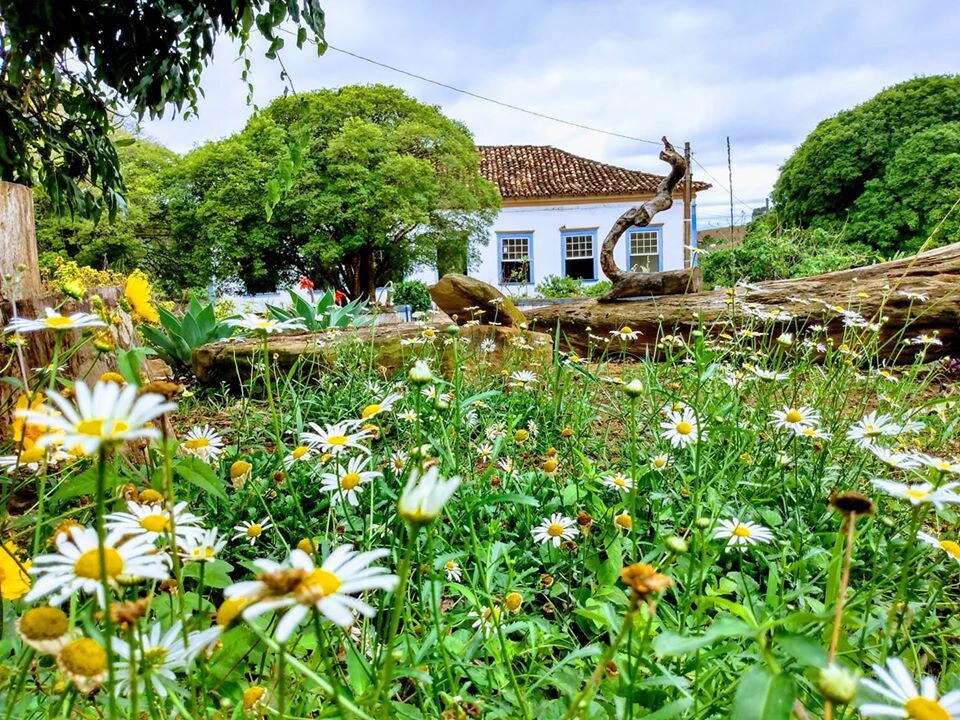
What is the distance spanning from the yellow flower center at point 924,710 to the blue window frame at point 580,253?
15126 mm

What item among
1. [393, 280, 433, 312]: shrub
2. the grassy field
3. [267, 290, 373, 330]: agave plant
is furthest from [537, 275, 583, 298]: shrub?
the grassy field

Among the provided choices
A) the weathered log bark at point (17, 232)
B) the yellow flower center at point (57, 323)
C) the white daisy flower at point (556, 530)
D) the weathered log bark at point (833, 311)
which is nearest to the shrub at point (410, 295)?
the weathered log bark at point (833, 311)

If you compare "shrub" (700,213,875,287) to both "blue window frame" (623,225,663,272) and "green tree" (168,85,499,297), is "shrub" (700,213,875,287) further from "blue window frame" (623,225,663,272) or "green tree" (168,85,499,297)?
"green tree" (168,85,499,297)

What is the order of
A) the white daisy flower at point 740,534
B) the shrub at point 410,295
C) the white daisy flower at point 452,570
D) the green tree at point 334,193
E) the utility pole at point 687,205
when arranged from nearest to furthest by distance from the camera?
the white daisy flower at point 740,534, the white daisy flower at point 452,570, the green tree at point 334,193, the shrub at point 410,295, the utility pole at point 687,205

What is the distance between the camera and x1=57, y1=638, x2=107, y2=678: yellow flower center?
349mm

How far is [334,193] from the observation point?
1085 cm

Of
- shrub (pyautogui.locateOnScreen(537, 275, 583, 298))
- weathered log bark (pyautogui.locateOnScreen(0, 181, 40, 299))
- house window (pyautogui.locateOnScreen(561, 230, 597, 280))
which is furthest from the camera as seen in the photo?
house window (pyautogui.locateOnScreen(561, 230, 597, 280))

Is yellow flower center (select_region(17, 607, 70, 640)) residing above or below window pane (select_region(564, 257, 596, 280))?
below

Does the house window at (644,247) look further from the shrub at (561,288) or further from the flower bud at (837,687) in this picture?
the flower bud at (837,687)

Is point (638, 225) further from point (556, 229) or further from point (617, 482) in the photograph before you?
point (556, 229)

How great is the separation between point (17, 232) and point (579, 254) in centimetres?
1444

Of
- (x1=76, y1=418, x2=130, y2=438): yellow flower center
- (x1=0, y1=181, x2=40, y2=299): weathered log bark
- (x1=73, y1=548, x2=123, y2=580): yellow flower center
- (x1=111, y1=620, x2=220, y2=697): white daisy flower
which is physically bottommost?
(x1=111, y1=620, x2=220, y2=697): white daisy flower

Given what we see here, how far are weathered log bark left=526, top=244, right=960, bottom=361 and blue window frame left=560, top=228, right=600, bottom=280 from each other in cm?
1114

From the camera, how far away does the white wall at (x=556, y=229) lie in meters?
14.9
